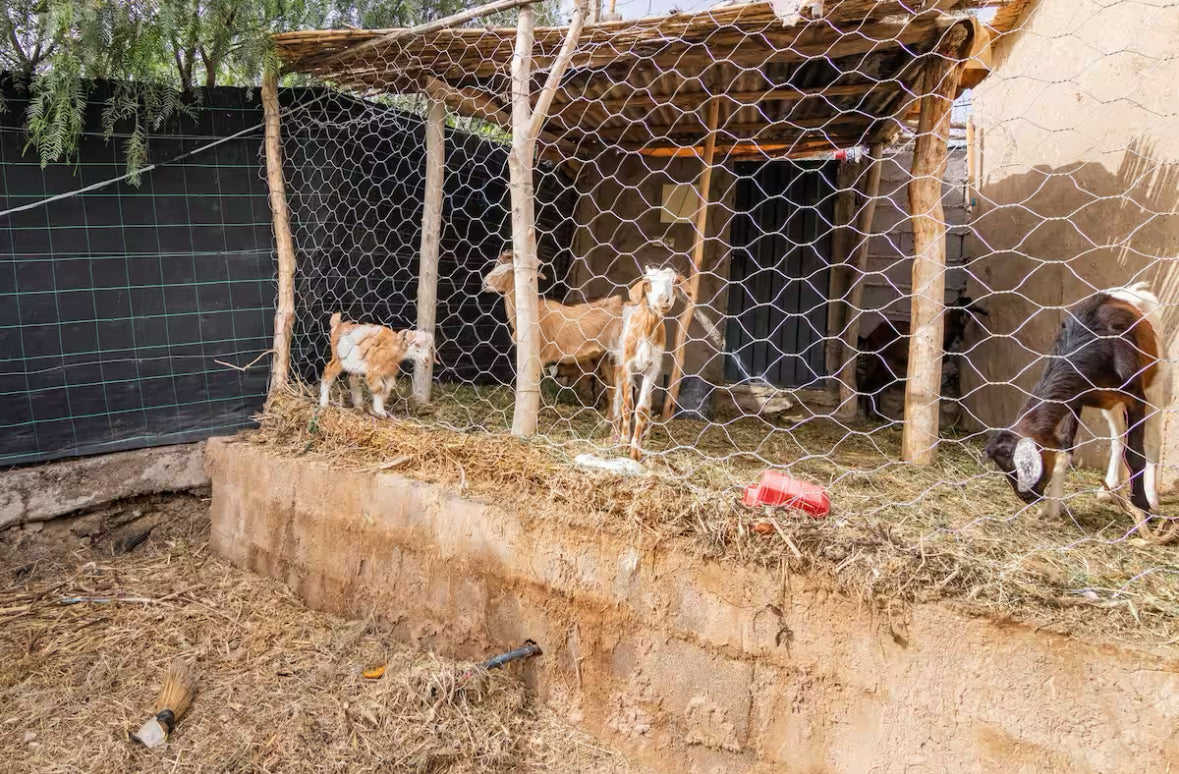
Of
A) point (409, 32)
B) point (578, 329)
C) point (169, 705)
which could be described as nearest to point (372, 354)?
point (578, 329)

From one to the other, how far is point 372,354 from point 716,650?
253cm

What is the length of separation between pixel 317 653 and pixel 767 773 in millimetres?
2090

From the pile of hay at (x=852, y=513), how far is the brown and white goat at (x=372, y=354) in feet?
0.60

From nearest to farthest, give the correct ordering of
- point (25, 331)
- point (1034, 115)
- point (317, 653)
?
1. point (317, 653)
2. point (25, 331)
3. point (1034, 115)

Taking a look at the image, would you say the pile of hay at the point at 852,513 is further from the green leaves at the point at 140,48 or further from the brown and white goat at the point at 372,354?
the green leaves at the point at 140,48

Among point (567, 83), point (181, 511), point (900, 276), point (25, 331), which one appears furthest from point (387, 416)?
point (900, 276)

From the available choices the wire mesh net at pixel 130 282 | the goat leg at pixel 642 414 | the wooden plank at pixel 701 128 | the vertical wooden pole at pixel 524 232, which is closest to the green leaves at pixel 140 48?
the wire mesh net at pixel 130 282

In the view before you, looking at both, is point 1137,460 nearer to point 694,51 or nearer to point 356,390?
point 694,51

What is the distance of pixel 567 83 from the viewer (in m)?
4.26

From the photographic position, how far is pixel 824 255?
6.43 meters

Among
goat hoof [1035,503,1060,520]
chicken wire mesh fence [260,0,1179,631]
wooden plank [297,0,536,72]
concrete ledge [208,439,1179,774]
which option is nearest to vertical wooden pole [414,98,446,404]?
chicken wire mesh fence [260,0,1179,631]

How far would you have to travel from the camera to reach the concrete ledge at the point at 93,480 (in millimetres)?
3805

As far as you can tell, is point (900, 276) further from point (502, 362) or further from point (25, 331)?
point (25, 331)

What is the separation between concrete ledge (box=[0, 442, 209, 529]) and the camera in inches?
150
